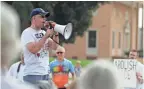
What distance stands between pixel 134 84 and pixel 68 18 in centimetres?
1949

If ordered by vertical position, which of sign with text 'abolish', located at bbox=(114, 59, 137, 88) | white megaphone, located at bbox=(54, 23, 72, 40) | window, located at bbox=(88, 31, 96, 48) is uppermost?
window, located at bbox=(88, 31, 96, 48)

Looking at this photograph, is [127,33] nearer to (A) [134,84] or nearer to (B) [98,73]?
(A) [134,84]

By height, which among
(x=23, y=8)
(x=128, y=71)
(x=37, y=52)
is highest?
(x=23, y=8)

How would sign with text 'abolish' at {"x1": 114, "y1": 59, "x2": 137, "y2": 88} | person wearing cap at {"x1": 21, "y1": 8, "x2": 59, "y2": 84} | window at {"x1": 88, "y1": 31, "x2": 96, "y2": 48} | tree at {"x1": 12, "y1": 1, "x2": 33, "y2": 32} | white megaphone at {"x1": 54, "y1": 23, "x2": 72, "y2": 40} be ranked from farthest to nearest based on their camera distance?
1. window at {"x1": 88, "y1": 31, "x2": 96, "y2": 48}
2. tree at {"x1": 12, "y1": 1, "x2": 33, "y2": 32}
3. sign with text 'abolish' at {"x1": 114, "y1": 59, "x2": 137, "y2": 88}
4. person wearing cap at {"x1": 21, "y1": 8, "x2": 59, "y2": 84}
5. white megaphone at {"x1": 54, "y1": 23, "x2": 72, "y2": 40}

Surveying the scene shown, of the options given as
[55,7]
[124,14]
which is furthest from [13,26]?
[124,14]

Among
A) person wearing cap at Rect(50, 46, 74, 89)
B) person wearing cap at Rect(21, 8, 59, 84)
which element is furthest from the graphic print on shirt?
person wearing cap at Rect(21, 8, 59, 84)

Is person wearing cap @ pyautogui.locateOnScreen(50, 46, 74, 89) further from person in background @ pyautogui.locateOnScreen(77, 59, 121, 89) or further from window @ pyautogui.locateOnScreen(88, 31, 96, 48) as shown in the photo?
window @ pyautogui.locateOnScreen(88, 31, 96, 48)

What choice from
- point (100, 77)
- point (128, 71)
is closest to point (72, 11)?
point (128, 71)

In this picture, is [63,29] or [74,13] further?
[74,13]

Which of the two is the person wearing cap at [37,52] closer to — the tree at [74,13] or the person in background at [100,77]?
the person in background at [100,77]

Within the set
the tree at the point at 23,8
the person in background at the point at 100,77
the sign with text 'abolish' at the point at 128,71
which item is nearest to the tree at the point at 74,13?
the tree at the point at 23,8

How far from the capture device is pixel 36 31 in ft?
17.6

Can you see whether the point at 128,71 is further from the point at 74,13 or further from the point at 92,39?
the point at 92,39

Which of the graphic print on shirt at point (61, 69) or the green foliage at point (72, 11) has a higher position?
the green foliage at point (72, 11)
